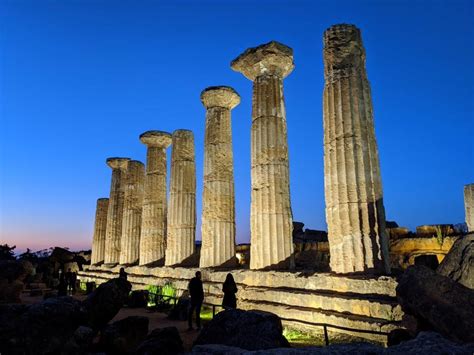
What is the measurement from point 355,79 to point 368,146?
178 centimetres

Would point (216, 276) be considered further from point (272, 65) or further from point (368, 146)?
point (272, 65)

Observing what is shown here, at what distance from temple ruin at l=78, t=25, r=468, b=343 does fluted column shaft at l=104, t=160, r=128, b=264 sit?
10.3 feet

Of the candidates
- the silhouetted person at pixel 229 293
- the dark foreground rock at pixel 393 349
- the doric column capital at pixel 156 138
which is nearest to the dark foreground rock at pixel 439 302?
the dark foreground rock at pixel 393 349

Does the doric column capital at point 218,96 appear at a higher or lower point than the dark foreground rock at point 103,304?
higher

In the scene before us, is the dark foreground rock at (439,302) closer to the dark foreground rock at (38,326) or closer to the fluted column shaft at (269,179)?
the dark foreground rock at (38,326)

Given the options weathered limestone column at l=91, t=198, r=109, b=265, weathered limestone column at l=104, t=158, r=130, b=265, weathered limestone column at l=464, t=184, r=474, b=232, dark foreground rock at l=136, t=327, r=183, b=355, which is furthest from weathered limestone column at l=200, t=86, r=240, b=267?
weathered limestone column at l=91, t=198, r=109, b=265

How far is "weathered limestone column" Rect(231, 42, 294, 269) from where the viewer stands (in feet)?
35.7

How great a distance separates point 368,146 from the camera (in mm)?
8836

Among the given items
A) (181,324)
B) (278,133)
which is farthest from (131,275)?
(278,133)

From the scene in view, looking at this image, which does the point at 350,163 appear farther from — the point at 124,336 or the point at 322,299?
the point at 124,336

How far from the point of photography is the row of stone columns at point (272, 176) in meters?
8.52

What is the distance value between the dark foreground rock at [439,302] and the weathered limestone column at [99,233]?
2337 cm

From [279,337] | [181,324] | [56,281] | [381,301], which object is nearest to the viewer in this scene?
[279,337]

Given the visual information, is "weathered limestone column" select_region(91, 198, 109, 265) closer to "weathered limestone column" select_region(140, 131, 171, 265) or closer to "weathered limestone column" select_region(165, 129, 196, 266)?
"weathered limestone column" select_region(140, 131, 171, 265)
